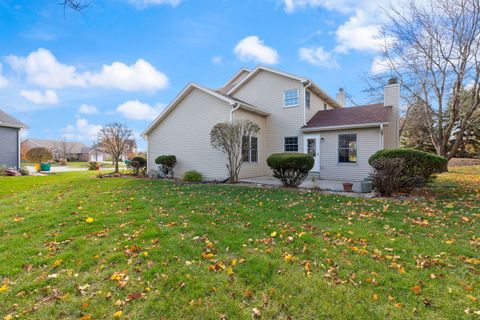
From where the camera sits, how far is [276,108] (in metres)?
14.6

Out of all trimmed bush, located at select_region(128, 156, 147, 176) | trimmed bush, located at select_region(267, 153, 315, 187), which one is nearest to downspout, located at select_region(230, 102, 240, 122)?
trimmed bush, located at select_region(267, 153, 315, 187)

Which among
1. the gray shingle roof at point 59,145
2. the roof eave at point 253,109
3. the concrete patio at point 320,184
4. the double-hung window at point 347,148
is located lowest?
the concrete patio at point 320,184

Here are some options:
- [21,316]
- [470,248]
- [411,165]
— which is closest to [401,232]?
[470,248]


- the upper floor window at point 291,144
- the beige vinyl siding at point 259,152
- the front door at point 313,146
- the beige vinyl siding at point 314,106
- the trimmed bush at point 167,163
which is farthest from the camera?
the beige vinyl siding at point 314,106

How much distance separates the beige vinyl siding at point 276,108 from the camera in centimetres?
1395

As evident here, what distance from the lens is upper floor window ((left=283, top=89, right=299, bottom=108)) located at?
1401cm

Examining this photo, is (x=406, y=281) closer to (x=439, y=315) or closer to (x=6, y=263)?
(x=439, y=315)

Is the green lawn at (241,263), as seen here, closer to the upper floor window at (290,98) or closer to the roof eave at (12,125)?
the upper floor window at (290,98)

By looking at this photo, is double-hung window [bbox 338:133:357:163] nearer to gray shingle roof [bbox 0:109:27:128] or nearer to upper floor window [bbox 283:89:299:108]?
upper floor window [bbox 283:89:299:108]

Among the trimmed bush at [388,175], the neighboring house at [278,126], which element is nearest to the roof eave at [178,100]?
the neighboring house at [278,126]

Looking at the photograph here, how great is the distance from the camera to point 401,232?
174 inches

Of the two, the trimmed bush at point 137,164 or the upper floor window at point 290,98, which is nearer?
the upper floor window at point 290,98

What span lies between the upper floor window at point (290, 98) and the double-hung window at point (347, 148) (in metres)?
3.23

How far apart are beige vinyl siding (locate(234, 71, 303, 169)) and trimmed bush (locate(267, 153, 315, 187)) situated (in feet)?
15.4
